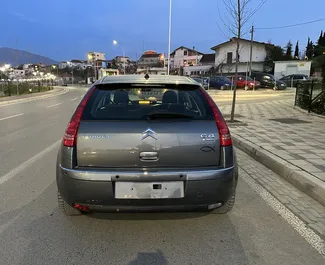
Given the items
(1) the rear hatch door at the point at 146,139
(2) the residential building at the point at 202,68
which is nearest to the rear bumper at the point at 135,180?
(1) the rear hatch door at the point at 146,139

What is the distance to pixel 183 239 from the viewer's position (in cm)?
311

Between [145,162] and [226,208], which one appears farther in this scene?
[226,208]

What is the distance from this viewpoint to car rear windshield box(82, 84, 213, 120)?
10.2ft

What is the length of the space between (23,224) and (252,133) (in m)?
6.46

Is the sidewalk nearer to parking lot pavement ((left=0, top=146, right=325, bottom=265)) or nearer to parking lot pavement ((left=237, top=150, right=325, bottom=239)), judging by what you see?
parking lot pavement ((left=237, top=150, right=325, bottom=239))

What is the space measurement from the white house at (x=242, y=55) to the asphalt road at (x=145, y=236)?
54525 millimetres

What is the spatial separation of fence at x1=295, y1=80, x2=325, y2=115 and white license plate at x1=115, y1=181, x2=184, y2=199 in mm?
11078

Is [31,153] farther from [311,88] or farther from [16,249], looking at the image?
[311,88]

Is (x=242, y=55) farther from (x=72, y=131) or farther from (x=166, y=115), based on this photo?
(x=72, y=131)

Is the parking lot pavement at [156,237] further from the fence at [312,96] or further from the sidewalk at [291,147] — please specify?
the fence at [312,96]

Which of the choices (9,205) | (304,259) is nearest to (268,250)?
(304,259)

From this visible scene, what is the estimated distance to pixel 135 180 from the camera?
2.85 meters

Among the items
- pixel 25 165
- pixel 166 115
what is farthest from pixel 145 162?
pixel 25 165

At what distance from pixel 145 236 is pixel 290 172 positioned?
285 cm
